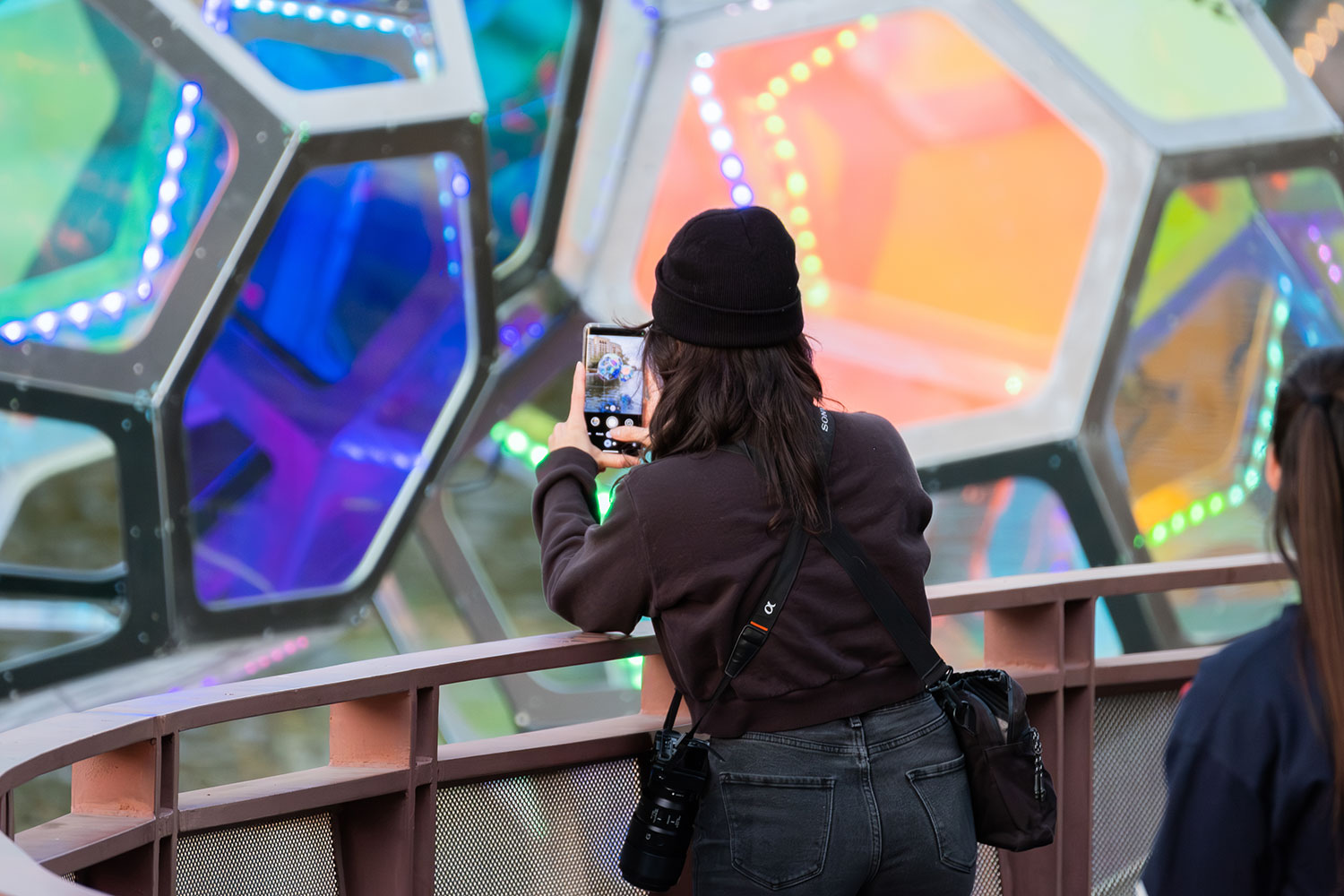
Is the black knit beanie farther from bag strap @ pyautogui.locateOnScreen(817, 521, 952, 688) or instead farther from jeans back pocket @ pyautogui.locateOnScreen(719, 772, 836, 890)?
jeans back pocket @ pyautogui.locateOnScreen(719, 772, 836, 890)

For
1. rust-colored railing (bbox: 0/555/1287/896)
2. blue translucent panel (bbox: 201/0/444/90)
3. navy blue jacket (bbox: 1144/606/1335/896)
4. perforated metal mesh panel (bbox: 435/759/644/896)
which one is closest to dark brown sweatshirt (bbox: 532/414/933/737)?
rust-colored railing (bbox: 0/555/1287/896)

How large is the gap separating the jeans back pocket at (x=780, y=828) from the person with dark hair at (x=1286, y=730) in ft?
1.50

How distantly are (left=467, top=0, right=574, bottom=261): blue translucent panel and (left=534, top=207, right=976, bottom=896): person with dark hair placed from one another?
10.1 ft

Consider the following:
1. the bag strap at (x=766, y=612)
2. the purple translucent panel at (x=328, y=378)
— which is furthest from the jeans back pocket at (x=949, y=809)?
the purple translucent panel at (x=328, y=378)

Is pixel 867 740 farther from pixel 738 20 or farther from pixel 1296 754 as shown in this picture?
pixel 738 20

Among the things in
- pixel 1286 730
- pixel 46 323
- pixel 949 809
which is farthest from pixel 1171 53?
pixel 1286 730

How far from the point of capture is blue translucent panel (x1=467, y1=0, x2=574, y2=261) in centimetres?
442

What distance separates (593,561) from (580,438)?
0.32 metres

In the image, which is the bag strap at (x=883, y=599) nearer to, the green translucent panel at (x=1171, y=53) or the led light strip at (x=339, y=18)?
the led light strip at (x=339, y=18)

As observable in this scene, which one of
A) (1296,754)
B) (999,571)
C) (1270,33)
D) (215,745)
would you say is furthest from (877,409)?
(1296,754)

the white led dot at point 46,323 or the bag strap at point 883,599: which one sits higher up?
the bag strap at point 883,599

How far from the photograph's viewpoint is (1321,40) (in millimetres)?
5207

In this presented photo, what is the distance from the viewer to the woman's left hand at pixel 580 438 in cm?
181

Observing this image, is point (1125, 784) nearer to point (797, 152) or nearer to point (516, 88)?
point (797, 152)
